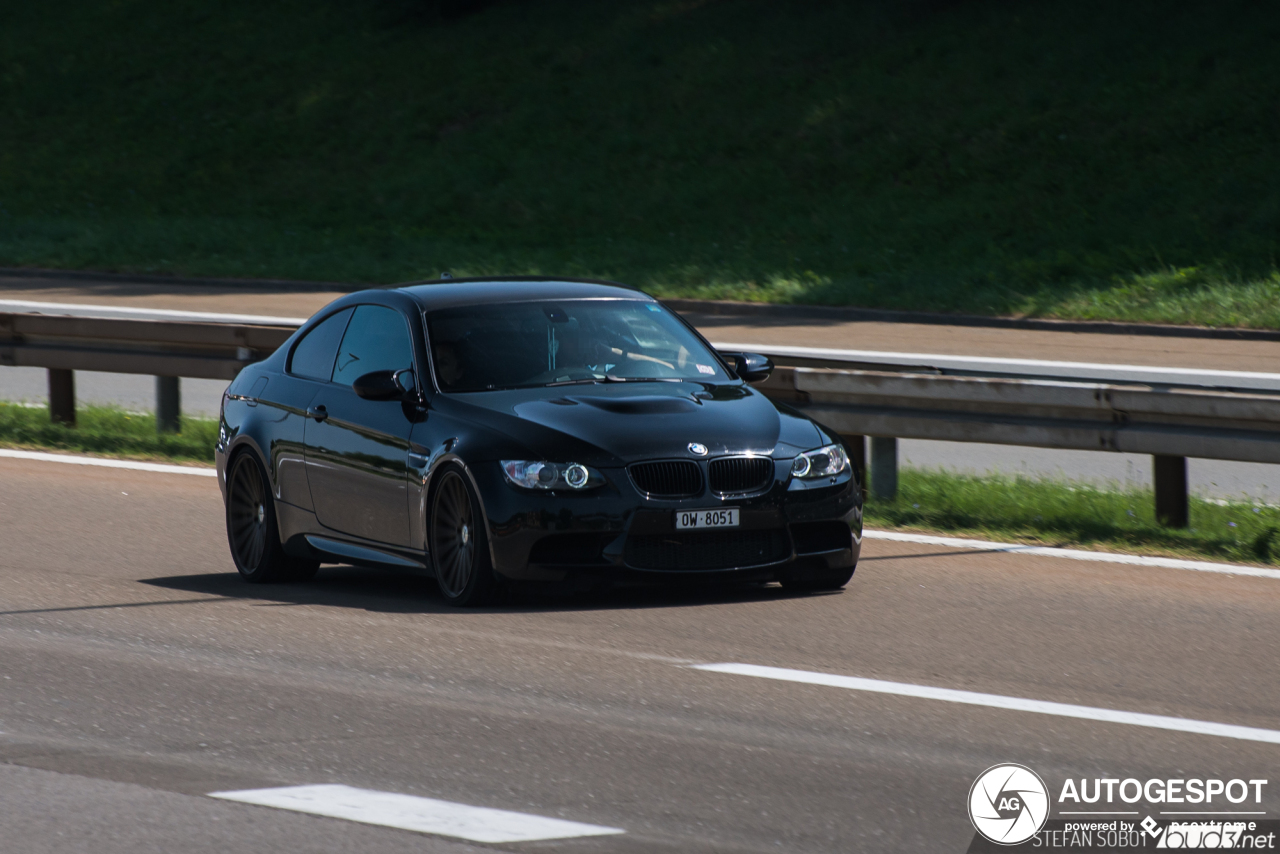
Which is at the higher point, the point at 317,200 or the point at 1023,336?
the point at 317,200

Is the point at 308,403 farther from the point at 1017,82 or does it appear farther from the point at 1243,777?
the point at 1017,82

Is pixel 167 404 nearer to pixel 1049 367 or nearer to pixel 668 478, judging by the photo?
pixel 668 478

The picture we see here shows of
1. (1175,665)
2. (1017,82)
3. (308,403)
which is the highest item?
(1017,82)

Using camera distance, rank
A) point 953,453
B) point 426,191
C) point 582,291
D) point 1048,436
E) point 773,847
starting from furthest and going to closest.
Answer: point 426,191, point 953,453, point 1048,436, point 582,291, point 773,847

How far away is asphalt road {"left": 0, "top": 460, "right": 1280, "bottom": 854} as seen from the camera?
5.27 metres

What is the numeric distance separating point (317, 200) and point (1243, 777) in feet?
110

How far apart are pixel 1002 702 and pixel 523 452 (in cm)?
249

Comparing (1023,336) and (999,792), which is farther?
(1023,336)

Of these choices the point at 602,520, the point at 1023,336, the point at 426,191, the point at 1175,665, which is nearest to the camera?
the point at 1175,665

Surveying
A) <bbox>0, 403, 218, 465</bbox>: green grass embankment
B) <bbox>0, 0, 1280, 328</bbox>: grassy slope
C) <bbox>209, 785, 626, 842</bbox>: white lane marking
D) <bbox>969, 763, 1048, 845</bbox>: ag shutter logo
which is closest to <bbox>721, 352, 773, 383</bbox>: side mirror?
<bbox>969, 763, 1048, 845</bbox>: ag shutter logo

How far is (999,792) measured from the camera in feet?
17.8

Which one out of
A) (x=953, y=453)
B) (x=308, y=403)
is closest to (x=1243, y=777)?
(x=308, y=403)

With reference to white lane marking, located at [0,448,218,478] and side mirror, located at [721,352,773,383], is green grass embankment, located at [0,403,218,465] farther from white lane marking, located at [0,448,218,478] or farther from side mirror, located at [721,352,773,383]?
side mirror, located at [721,352,773,383]

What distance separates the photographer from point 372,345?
9531 mm
